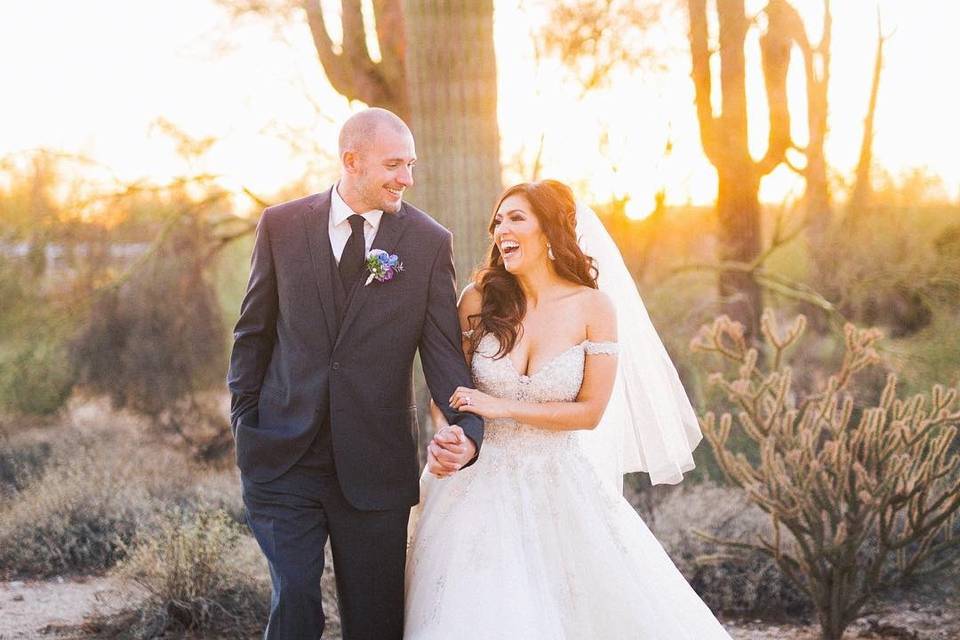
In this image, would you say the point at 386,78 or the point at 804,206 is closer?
the point at 386,78

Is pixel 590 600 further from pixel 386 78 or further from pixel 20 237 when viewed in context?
pixel 20 237

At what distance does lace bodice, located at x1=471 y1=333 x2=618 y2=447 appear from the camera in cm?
392

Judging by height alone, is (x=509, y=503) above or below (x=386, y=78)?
below

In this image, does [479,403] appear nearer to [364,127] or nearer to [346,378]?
[346,378]

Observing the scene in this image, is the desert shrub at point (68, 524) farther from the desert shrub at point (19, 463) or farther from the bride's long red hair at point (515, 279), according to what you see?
the bride's long red hair at point (515, 279)

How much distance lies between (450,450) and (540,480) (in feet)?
1.38

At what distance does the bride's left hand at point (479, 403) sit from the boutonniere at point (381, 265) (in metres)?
0.44

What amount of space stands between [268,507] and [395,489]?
41 cm

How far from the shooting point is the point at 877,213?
990cm

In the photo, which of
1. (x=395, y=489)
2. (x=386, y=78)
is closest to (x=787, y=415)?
(x=395, y=489)

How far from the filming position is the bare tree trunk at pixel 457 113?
5.67m

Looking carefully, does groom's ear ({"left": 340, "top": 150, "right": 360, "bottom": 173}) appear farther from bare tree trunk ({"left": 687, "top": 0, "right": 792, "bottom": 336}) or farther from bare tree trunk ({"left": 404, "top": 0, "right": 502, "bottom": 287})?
bare tree trunk ({"left": 687, "top": 0, "right": 792, "bottom": 336})

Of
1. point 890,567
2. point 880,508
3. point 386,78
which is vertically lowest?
point 890,567

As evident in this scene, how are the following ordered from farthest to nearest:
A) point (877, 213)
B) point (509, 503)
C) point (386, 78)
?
point (877, 213)
point (386, 78)
point (509, 503)
